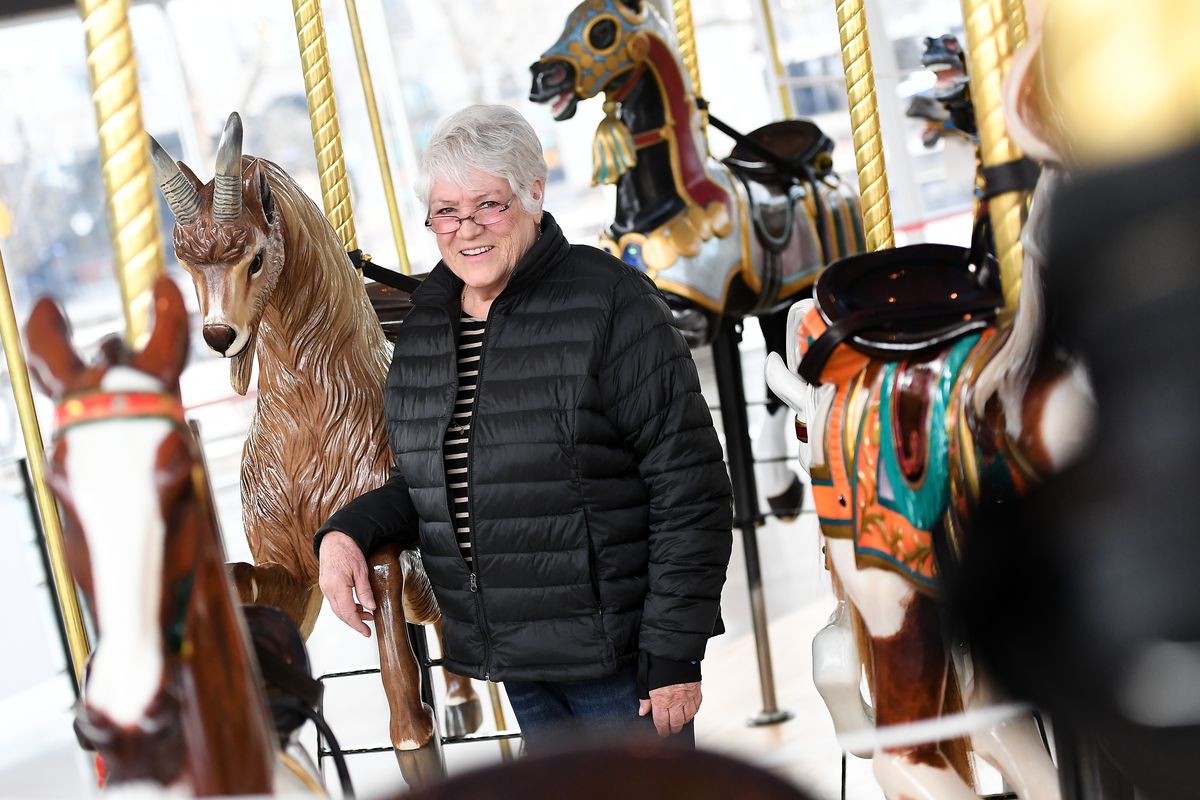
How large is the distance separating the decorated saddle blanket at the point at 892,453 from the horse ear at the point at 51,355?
91cm

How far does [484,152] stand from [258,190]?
49cm

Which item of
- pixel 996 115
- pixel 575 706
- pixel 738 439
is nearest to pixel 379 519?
pixel 575 706

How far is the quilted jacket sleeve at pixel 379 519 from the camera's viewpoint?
2074 mm

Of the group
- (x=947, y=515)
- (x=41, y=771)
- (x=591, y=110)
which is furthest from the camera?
(x=591, y=110)

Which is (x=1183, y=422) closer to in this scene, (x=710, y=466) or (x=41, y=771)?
(x=710, y=466)

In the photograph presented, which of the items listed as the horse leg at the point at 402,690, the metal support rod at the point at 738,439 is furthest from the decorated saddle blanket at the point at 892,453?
the metal support rod at the point at 738,439

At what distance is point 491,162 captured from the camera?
1976 mm

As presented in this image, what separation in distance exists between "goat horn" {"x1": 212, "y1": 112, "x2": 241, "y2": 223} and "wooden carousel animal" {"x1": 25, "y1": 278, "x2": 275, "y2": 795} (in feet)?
3.49

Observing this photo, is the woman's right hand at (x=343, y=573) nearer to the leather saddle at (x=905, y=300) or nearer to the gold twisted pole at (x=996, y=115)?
the leather saddle at (x=905, y=300)

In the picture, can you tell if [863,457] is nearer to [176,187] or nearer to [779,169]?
[176,187]

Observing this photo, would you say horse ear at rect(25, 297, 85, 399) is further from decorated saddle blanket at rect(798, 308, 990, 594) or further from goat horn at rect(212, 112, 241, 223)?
goat horn at rect(212, 112, 241, 223)

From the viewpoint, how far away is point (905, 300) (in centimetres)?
161

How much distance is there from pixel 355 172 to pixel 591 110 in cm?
214

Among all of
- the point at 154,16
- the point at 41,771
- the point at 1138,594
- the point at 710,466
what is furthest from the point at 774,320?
the point at 154,16
